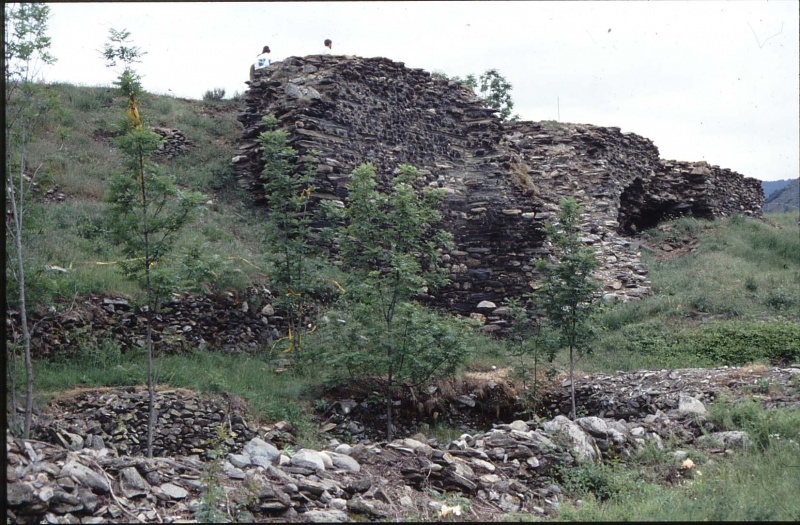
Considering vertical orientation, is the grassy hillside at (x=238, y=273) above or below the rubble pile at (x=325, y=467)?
above

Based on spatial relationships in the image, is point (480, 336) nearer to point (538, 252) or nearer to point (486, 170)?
point (538, 252)

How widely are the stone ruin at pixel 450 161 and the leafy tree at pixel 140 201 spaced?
223 inches

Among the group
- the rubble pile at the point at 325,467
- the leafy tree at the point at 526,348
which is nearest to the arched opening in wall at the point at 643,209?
the leafy tree at the point at 526,348

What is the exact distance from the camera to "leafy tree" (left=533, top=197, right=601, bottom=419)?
29.9 feet

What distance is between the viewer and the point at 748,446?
22.6 feet

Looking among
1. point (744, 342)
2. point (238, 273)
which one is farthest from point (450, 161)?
point (744, 342)

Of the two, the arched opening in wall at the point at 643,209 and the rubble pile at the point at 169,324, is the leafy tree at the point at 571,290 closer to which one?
the rubble pile at the point at 169,324

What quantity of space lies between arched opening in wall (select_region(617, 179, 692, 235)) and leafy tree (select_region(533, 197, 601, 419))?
10.1m

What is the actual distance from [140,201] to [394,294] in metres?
3.17

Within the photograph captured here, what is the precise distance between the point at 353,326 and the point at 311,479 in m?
3.79

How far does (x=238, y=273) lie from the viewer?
11.0 metres

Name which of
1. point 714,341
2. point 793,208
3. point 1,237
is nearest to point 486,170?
point 714,341

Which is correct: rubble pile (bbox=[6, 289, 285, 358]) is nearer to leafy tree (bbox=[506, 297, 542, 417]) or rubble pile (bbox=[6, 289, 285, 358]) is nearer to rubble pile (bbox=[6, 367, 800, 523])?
rubble pile (bbox=[6, 367, 800, 523])

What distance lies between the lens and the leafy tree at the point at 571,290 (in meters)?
9.10
